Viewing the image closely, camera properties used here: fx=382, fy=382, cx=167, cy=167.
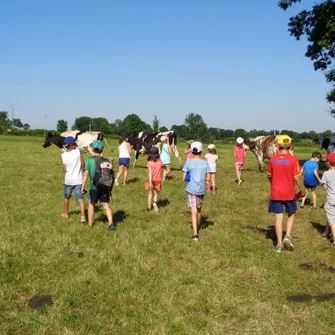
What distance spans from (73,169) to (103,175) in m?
1.33

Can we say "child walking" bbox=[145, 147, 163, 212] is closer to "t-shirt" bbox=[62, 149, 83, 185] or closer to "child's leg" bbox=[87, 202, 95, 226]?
"t-shirt" bbox=[62, 149, 83, 185]

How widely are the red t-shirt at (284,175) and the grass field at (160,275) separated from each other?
44.6 inches

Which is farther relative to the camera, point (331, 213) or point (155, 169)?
point (155, 169)

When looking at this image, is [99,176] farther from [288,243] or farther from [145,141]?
[145,141]

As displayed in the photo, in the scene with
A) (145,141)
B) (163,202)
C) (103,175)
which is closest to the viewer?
(103,175)

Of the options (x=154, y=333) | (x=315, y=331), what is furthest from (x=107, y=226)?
(x=315, y=331)

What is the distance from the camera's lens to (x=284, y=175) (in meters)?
7.26

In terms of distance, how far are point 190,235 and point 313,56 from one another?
55.0ft

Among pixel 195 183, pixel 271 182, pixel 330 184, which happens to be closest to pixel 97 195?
pixel 195 183

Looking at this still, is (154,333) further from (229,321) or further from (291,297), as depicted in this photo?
(291,297)

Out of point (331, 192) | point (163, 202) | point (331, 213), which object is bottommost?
point (163, 202)

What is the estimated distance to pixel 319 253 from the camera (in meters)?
7.42

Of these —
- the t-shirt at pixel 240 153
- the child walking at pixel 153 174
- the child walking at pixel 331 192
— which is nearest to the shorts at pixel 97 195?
the child walking at pixel 153 174

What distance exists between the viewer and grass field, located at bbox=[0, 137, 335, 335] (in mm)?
4578
